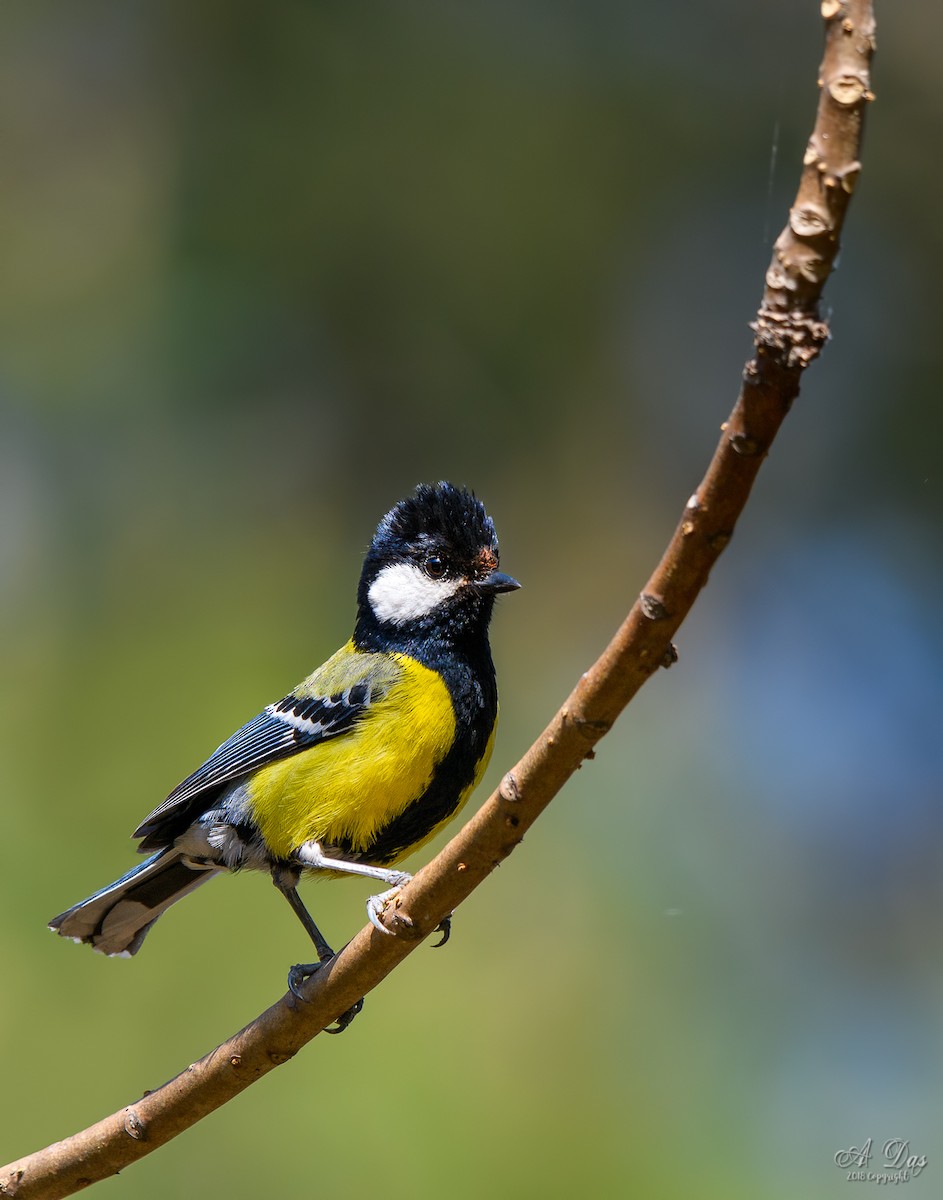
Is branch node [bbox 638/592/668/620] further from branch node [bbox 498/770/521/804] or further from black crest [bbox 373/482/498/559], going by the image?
black crest [bbox 373/482/498/559]

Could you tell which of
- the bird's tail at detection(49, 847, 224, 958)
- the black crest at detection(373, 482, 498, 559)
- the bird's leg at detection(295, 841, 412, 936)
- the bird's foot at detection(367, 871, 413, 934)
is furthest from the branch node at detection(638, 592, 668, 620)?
the bird's tail at detection(49, 847, 224, 958)

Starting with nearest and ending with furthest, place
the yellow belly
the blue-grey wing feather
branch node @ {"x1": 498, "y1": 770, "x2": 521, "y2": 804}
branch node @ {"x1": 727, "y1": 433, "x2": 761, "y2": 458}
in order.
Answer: branch node @ {"x1": 727, "y1": 433, "x2": 761, "y2": 458} < branch node @ {"x1": 498, "y1": 770, "x2": 521, "y2": 804} < the yellow belly < the blue-grey wing feather

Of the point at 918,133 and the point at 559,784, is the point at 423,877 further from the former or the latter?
the point at 918,133

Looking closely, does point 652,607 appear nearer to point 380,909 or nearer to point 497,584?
point 380,909

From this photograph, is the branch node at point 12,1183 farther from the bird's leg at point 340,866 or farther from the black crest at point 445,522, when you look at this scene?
the black crest at point 445,522

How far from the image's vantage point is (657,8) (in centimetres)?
554

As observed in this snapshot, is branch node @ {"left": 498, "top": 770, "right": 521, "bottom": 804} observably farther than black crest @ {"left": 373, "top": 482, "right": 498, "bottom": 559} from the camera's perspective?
No

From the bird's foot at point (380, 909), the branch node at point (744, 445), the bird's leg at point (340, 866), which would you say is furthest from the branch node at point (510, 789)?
the bird's leg at point (340, 866)

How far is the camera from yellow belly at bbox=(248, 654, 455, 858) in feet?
9.36

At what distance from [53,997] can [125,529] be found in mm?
1965

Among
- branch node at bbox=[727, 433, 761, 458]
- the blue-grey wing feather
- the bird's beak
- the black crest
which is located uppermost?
the black crest

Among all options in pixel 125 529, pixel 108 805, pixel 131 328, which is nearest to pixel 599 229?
pixel 131 328

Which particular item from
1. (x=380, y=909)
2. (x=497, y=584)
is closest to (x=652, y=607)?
(x=380, y=909)

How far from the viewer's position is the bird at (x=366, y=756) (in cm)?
288
